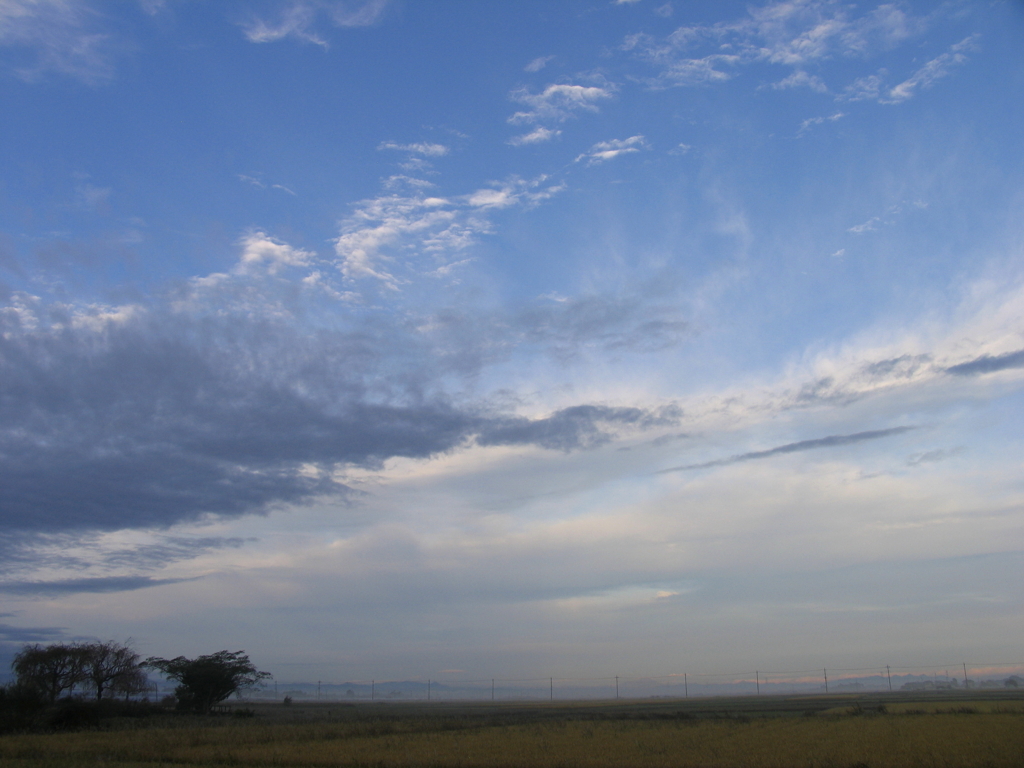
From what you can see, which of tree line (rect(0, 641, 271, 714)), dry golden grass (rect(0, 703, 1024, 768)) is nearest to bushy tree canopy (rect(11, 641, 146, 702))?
tree line (rect(0, 641, 271, 714))

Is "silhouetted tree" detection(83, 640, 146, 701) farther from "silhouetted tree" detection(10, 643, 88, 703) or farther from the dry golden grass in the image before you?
the dry golden grass

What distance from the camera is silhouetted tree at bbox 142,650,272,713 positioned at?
3152 inches

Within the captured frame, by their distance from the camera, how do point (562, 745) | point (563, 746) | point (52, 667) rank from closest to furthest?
point (563, 746), point (562, 745), point (52, 667)

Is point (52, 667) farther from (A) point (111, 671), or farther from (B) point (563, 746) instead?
(B) point (563, 746)

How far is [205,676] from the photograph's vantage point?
3167 inches

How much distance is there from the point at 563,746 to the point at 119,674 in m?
66.6

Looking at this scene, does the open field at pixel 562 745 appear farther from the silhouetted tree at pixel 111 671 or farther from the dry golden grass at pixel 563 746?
the silhouetted tree at pixel 111 671

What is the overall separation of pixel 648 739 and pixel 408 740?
13.2 m

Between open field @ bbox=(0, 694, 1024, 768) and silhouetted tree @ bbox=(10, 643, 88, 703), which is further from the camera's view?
silhouetted tree @ bbox=(10, 643, 88, 703)

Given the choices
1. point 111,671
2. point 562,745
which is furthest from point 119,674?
point 562,745

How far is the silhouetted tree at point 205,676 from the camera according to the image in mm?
80062

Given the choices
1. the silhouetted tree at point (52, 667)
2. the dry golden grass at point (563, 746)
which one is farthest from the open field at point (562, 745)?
the silhouetted tree at point (52, 667)

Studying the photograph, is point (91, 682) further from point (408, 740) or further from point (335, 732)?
point (408, 740)

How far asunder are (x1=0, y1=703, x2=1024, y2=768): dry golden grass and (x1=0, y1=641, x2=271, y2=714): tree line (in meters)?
36.7
